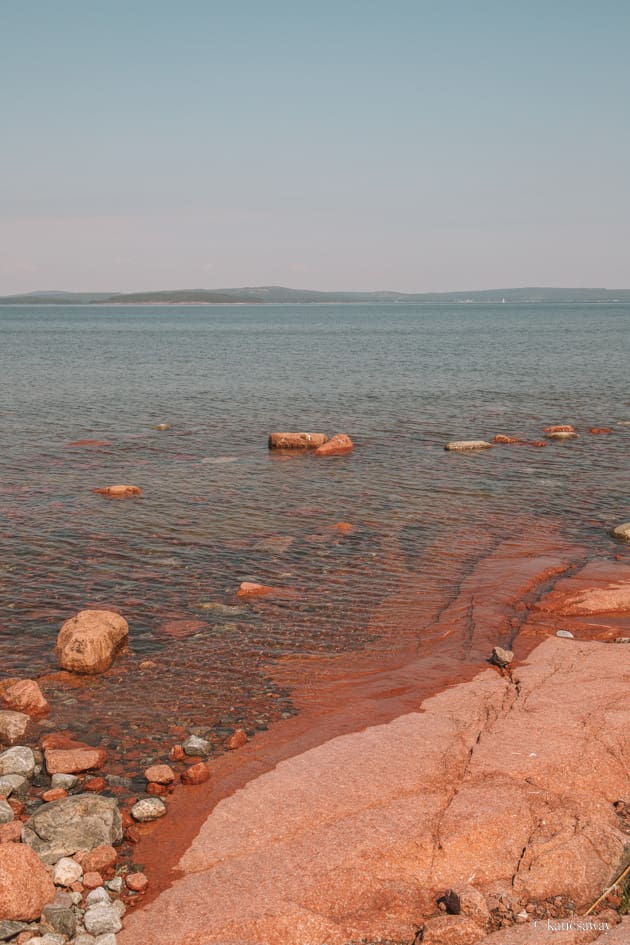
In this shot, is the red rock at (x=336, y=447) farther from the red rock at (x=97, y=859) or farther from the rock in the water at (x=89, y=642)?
the red rock at (x=97, y=859)

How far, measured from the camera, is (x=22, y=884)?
304 inches

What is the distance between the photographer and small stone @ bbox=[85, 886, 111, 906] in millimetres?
7992

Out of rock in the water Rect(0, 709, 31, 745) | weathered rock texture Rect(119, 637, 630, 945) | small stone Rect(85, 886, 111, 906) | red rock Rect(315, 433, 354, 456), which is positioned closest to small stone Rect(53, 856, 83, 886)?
small stone Rect(85, 886, 111, 906)

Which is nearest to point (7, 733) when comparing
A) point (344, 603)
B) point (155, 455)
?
point (344, 603)

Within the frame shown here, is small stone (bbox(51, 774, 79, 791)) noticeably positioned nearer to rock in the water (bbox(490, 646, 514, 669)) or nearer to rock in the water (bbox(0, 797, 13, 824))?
rock in the water (bbox(0, 797, 13, 824))

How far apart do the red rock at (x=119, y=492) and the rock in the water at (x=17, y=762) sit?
15.0 meters

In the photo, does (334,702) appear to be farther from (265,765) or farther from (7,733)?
(7,733)

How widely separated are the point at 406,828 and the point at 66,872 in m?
3.83

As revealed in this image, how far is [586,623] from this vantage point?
15.6 m

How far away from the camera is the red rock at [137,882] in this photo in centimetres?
829

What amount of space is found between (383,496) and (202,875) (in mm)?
17661

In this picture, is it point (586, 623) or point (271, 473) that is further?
point (271, 473)

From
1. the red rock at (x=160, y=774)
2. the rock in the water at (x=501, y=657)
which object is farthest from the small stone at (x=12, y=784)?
the rock in the water at (x=501, y=657)

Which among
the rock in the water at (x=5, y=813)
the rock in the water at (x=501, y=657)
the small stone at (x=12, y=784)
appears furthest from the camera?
the rock in the water at (x=501, y=657)
